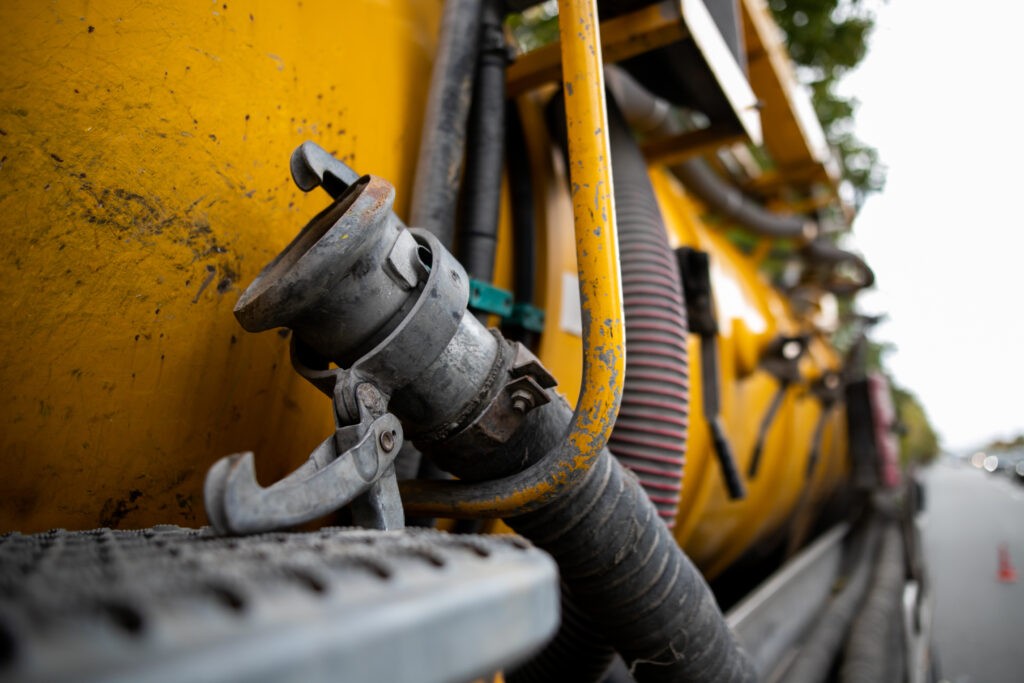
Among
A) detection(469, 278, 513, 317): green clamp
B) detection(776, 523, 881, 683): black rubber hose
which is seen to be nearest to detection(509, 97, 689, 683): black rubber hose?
detection(469, 278, 513, 317): green clamp

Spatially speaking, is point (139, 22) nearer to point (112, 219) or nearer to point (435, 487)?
point (112, 219)

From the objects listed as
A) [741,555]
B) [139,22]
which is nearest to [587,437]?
[139,22]

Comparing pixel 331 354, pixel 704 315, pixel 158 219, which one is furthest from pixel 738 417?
pixel 158 219

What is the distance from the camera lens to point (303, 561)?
0.40 meters

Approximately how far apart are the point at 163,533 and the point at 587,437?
0.45m

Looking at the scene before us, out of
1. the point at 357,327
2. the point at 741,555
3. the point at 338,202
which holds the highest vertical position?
the point at 338,202

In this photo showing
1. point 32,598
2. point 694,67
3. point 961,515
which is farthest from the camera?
point 961,515

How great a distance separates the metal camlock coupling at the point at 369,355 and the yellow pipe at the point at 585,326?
0.20 feet

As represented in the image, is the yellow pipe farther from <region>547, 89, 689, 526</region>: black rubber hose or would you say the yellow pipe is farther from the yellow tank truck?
<region>547, 89, 689, 526</region>: black rubber hose

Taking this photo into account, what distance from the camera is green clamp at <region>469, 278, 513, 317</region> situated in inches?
41.9

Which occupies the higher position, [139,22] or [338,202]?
[139,22]

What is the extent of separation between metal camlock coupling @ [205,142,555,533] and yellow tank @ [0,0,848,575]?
0.12 metres

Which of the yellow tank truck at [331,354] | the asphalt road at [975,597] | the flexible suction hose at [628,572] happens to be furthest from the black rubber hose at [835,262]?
the flexible suction hose at [628,572]

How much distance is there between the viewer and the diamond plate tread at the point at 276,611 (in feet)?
0.90
